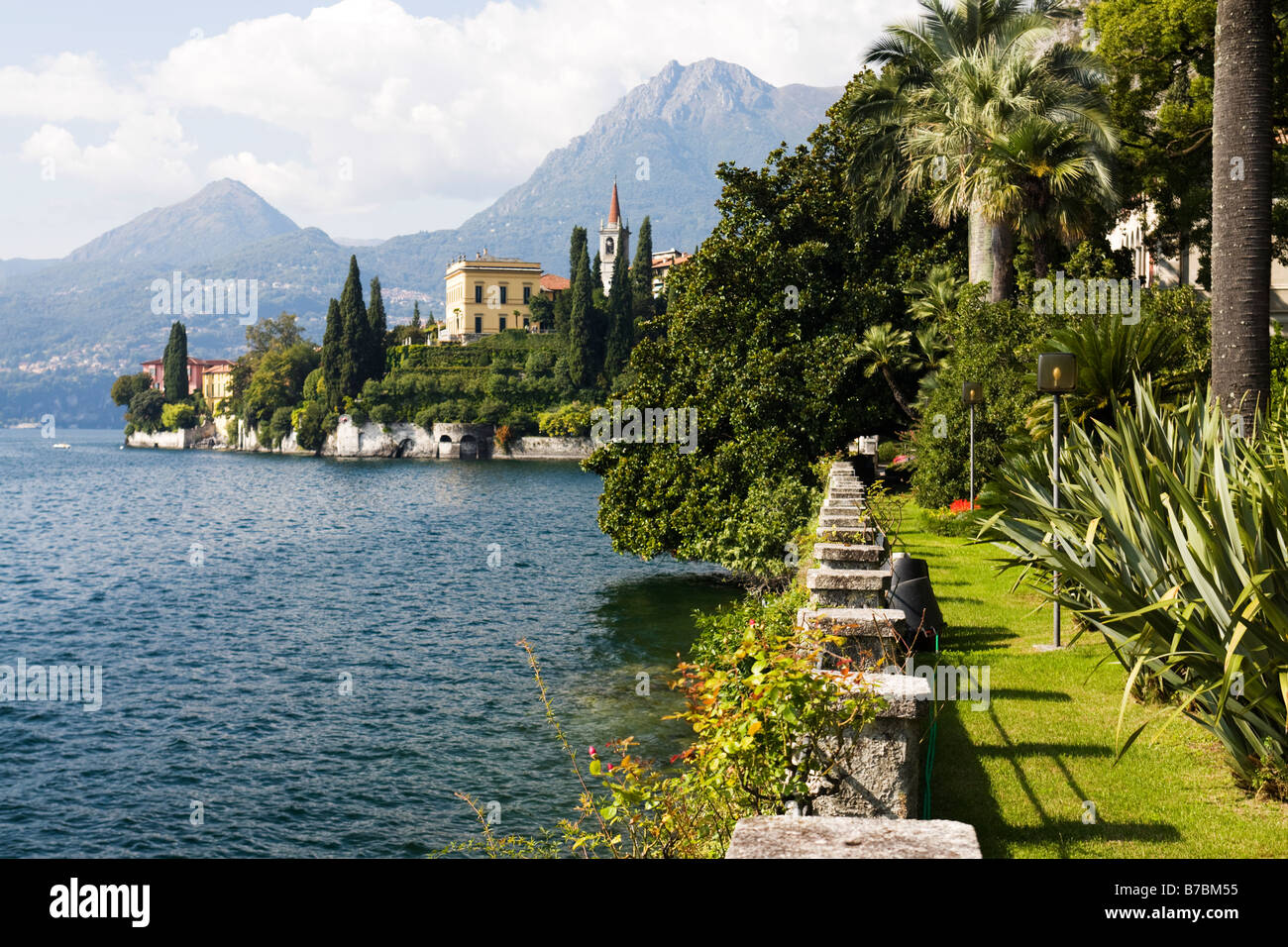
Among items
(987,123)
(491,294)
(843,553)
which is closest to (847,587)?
(843,553)

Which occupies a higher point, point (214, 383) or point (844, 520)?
point (214, 383)

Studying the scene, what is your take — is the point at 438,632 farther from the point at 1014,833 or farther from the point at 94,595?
the point at 1014,833

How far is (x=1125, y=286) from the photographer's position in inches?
844

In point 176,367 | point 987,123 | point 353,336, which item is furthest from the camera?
point 176,367

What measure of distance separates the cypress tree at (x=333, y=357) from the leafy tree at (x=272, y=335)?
27.6 metres

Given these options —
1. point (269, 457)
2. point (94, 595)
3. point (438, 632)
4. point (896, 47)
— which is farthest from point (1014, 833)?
point (269, 457)

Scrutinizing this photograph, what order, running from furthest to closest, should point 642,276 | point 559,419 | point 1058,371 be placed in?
point 642,276, point 559,419, point 1058,371

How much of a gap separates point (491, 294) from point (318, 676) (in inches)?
4127

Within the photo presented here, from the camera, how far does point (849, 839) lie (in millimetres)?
3480

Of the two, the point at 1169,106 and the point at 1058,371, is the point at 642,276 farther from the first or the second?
the point at 1058,371

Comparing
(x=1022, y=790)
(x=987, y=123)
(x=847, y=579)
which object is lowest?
(x=1022, y=790)

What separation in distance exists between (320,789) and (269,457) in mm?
108344

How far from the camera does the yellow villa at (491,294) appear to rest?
402 ft

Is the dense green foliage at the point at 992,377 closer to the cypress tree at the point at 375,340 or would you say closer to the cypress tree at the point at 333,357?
the cypress tree at the point at 375,340
